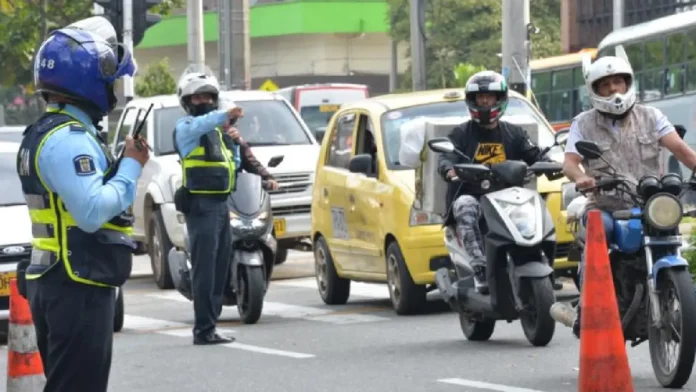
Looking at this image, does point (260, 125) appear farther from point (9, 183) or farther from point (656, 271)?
point (656, 271)

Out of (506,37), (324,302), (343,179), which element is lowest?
(324,302)

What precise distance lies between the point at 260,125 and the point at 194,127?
7264mm

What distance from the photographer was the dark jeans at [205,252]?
1225 cm

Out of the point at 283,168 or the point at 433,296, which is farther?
the point at 283,168

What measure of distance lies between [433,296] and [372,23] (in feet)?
226

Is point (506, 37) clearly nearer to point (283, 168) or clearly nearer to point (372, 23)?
point (283, 168)

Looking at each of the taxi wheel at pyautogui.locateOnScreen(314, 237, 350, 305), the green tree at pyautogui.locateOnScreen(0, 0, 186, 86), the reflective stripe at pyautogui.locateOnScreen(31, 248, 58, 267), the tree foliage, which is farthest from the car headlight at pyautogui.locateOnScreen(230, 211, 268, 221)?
the tree foliage

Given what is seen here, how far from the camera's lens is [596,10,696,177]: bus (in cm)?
3042

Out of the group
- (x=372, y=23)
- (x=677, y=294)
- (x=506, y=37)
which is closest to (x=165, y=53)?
(x=372, y=23)

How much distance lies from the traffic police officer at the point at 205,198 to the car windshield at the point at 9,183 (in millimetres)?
1925

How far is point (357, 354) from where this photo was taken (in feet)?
36.9

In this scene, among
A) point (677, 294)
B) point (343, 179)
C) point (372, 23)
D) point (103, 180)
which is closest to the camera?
point (103, 180)

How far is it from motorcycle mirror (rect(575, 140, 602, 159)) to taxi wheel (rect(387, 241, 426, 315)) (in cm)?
478

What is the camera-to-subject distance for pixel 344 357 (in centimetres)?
1111
